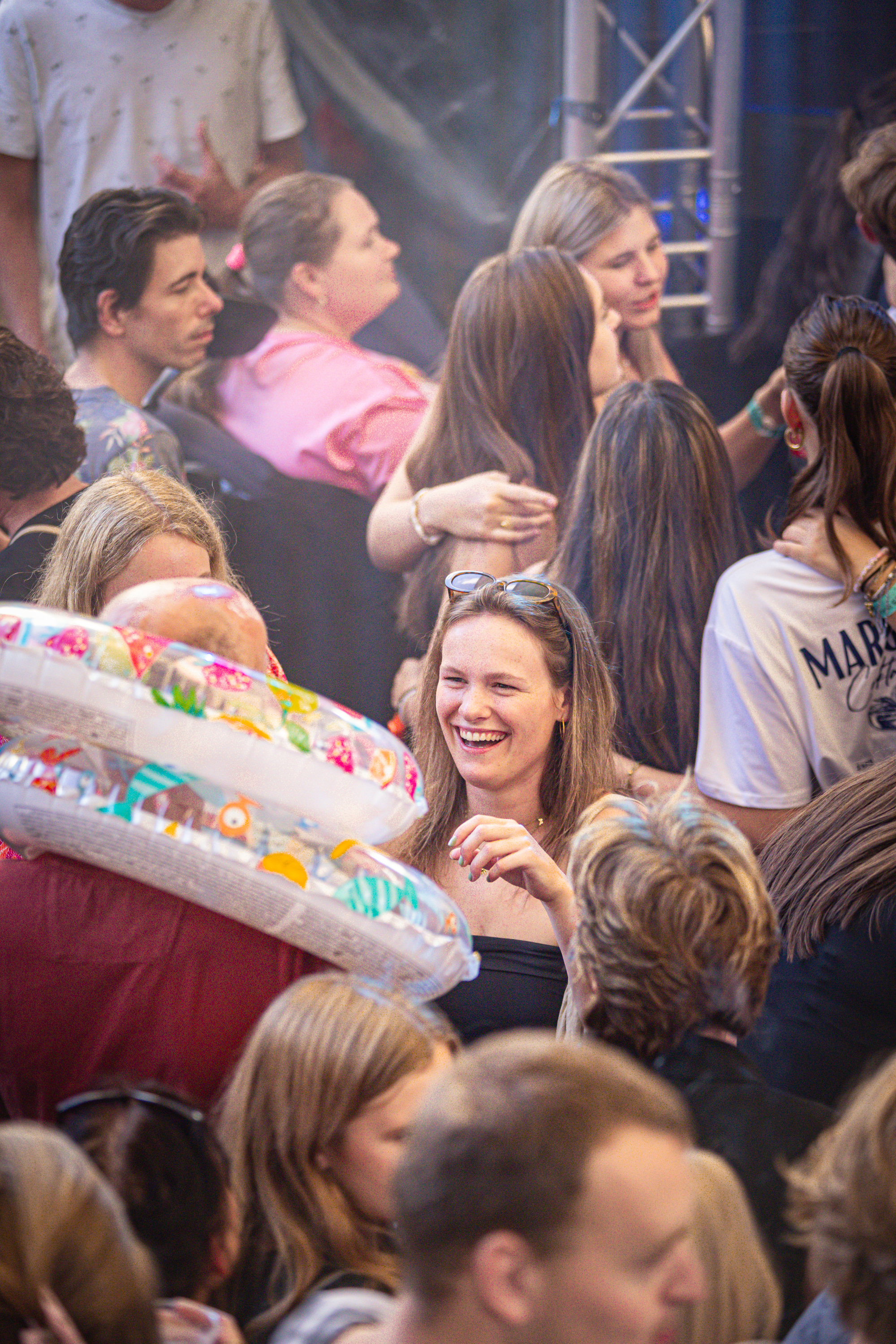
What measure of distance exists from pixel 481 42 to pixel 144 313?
111 cm

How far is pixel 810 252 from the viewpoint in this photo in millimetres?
3381

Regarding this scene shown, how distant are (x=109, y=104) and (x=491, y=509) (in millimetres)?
1291

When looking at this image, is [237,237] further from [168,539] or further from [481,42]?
[168,539]

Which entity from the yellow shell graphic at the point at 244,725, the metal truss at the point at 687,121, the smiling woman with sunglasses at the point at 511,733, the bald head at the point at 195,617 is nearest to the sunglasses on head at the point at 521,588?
the smiling woman with sunglasses at the point at 511,733

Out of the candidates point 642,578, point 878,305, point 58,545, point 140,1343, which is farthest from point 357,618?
point 140,1343

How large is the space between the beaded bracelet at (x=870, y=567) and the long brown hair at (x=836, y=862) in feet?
2.05

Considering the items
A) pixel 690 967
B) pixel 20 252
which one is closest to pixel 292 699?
pixel 690 967

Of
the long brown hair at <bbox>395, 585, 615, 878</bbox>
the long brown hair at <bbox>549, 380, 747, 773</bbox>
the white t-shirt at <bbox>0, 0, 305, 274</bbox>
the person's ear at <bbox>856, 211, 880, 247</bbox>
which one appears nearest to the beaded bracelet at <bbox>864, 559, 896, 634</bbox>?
the long brown hair at <bbox>549, 380, 747, 773</bbox>

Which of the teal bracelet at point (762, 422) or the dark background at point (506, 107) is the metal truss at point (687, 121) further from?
the teal bracelet at point (762, 422)

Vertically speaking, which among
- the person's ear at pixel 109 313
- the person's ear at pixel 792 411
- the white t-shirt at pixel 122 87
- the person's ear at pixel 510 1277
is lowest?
the person's ear at pixel 510 1277

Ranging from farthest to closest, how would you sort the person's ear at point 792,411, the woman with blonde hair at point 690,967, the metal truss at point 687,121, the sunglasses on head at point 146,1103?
the metal truss at point 687,121, the person's ear at point 792,411, the woman with blonde hair at point 690,967, the sunglasses on head at point 146,1103

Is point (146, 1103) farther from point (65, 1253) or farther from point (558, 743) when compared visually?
point (558, 743)

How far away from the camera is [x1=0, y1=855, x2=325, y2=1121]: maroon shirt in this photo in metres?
1.32

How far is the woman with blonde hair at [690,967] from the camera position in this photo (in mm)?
1260
